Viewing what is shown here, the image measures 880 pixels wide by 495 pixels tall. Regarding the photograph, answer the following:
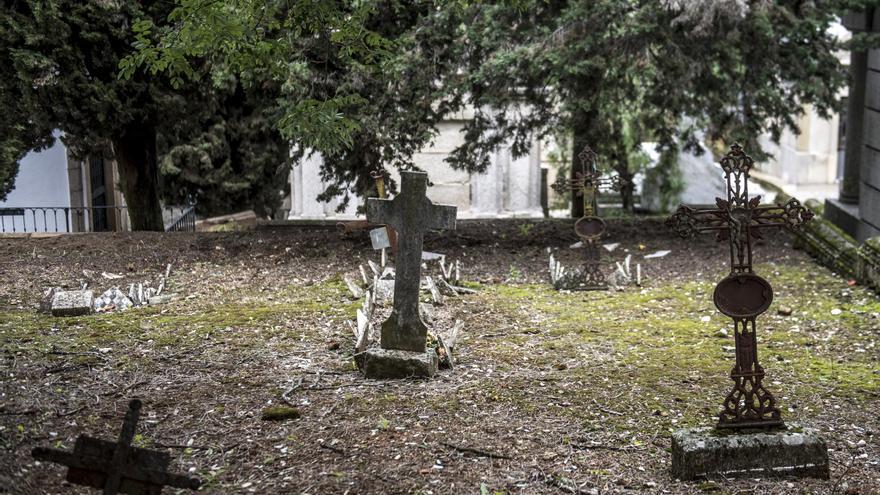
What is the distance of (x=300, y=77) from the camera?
11180 mm

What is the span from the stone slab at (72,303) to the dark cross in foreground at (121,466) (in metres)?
5.04

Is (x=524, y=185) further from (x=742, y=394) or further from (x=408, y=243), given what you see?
(x=742, y=394)

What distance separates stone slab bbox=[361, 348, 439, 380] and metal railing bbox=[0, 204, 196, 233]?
9164 millimetres

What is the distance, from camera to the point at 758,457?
16.8ft

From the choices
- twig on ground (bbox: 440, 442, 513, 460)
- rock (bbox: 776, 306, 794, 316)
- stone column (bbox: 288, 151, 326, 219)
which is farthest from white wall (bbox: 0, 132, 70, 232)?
twig on ground (bbox: 440, 442, 513, 460)

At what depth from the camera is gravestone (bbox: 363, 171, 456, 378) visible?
689cm

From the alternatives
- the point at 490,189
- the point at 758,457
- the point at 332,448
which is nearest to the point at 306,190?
the point at 490,189

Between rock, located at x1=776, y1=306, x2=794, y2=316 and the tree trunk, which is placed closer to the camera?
rock, located at x1=776, y1=306, x2=794, y2=316

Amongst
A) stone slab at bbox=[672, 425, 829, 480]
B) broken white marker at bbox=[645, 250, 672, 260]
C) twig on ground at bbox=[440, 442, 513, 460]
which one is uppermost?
broken white marker at bbox=[645, 250, 672, 260]

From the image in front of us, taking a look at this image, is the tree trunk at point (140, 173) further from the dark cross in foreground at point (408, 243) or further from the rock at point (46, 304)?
the dark cross in foreground at point (408, 243)

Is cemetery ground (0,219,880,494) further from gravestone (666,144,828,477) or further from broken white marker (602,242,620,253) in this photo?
broken white marker (602,242,620,253)

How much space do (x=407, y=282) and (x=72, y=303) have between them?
3.57 meters

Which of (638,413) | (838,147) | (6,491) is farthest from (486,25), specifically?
(838,147)

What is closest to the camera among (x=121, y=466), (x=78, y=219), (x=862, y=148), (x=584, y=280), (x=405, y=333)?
(x=121, y=466)
